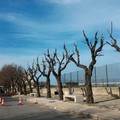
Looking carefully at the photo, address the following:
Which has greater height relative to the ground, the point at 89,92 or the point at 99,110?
the point at 89,92

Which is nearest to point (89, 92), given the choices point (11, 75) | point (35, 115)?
point (35, 115)

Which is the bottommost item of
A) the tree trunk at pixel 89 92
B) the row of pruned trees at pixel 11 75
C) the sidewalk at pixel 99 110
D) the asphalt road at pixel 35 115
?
the asphalt road at pixel 35 115

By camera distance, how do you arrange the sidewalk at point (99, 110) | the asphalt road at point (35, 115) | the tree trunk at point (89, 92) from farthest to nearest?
1. the tree trunk at point (89, 92)
2. the asphalt road at point (35, 115)
3. the sidewalk at point (99, 110)

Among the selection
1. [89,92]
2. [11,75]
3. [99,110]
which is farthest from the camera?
A: [11,75]

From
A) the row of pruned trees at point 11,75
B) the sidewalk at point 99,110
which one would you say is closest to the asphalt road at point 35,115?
the sidewalk at point 99,110

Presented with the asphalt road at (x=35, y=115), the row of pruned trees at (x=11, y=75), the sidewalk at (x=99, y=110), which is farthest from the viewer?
the row of pruned trees at (x=11, y=75)

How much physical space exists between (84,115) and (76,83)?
1306 inches

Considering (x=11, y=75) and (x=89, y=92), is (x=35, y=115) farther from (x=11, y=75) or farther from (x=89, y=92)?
(x=11, y=75)

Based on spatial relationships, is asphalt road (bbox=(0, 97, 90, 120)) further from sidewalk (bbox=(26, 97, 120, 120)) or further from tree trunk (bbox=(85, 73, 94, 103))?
tree trunk (bbox=(85, 73, 94, 103))

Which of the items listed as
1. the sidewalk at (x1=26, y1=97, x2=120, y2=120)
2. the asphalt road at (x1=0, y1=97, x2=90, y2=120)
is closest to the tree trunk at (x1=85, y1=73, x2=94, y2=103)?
the sidewalk at (x1=26, y1=97, x2=120, y2=120)

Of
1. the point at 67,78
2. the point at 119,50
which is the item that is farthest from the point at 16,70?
the point at 119,50

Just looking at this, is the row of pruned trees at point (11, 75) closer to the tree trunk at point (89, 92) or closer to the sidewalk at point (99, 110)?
the tree trunk at point (89, 92)

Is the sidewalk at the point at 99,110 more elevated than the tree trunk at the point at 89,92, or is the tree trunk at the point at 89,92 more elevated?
the tree trunk at the point at 89,92

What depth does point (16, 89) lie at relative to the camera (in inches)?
4550
